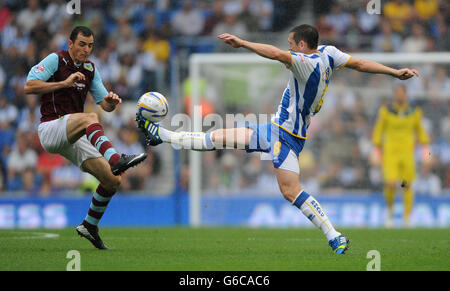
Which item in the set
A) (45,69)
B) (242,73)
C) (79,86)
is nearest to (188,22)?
(242,73)

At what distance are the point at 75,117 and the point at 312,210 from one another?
2.71 m

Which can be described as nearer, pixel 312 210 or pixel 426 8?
pixel 312 210

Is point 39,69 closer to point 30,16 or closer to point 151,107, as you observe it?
point 151,107

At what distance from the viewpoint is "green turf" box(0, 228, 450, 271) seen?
6742mm

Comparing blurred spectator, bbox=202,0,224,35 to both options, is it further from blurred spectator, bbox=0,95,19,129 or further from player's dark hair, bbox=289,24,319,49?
player's dark hair, bbox=289,24,319,49

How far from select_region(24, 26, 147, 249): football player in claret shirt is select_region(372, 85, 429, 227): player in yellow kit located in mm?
7533

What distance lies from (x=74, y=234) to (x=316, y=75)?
15.8ft

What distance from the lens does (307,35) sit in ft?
25.2

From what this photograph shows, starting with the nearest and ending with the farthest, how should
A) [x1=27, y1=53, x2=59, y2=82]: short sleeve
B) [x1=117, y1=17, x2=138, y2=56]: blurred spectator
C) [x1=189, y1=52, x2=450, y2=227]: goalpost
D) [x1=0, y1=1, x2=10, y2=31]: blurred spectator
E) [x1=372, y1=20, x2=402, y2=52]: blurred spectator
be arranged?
[x1=27, y1=53, x2=59, y2=82]: short sleeve
[x1=189, y1=52, x2=450, y2=227]: goalpost
[x1=372, y1=20, x2=402, y2=52]: blurred spectator
[x1=117, y1=17, x2=138, y2=56]: blurred spectator
[x1=0, y1=1, x2=10, y2=31]: blurred spectator

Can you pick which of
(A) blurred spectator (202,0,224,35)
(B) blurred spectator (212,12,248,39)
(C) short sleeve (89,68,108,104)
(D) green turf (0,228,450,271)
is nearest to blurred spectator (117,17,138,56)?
(A) blurred spectator (202,0,224,35)

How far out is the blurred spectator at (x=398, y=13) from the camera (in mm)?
18938

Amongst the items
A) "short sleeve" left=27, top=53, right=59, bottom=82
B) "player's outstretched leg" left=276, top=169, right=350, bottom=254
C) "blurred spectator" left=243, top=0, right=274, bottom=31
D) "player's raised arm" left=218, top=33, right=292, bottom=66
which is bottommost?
"player's outstretched leg" left=276, top=169, right=350, bottom=254

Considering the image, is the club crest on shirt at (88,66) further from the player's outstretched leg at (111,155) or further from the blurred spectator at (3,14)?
the blurred spectator at (3,14)

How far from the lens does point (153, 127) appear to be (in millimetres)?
8039
